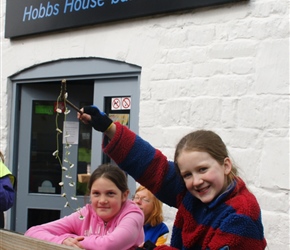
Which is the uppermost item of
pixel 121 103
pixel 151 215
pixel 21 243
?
pixel 121 103

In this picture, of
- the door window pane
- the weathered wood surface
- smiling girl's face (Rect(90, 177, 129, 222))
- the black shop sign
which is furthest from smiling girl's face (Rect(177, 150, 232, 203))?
the door window pane

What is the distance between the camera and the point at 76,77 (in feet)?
14.6

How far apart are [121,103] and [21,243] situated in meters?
2.54

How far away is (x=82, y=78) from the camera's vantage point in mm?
4426

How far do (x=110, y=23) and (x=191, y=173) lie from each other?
2551 millimetres

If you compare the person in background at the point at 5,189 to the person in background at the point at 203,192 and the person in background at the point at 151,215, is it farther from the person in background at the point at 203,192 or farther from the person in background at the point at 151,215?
the person in background at the point at 203,192

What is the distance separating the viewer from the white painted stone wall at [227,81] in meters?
3.14

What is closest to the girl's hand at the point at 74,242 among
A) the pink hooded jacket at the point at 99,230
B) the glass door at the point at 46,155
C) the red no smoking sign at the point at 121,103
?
the pink hooded jacket at the point at 99,230

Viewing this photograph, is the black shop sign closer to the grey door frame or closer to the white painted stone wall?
the white painted stone wall

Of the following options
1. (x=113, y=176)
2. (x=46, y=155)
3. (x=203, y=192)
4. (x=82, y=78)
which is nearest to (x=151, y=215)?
(x=113, y=176)

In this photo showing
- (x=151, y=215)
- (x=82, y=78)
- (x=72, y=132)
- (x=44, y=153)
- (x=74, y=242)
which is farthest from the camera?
(x=44, y=153)

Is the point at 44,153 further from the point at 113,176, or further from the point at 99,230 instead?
the point at 99,230

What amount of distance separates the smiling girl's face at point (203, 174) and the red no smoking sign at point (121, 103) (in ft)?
7.66

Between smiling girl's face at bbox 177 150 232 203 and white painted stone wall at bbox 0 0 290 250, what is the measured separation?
138cm
